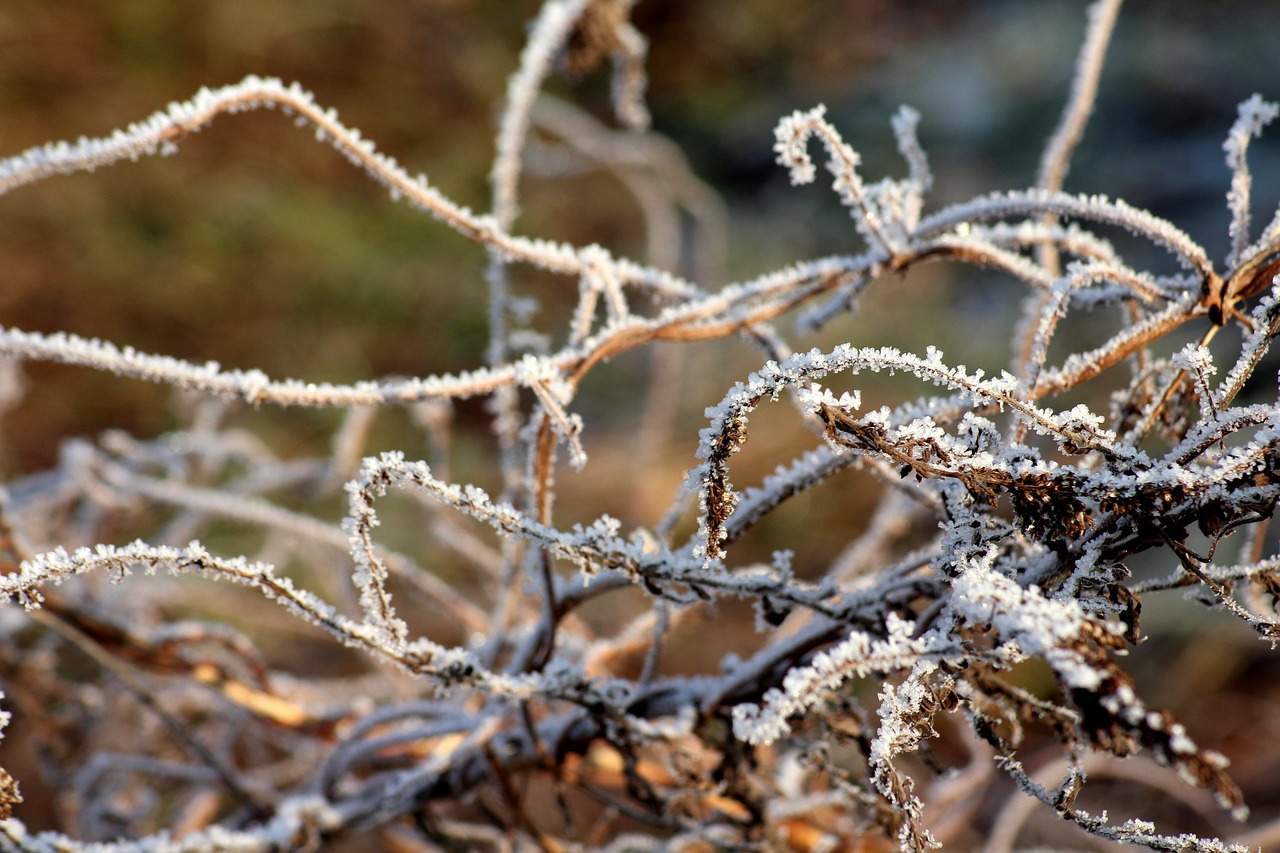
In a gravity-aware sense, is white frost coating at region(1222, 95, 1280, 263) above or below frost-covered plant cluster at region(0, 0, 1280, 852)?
Result: above

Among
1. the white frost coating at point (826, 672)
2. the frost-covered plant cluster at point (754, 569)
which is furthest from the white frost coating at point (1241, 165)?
the white frost coating at point (826, 672)

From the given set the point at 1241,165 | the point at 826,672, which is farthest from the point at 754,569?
the point at 1241,165

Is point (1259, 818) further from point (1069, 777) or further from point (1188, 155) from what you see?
point (1188, 155)

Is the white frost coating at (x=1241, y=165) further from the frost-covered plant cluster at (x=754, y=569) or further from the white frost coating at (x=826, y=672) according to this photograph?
the white frost coating at (x=826, y=672)

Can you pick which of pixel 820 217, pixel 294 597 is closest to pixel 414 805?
pixel 294 597

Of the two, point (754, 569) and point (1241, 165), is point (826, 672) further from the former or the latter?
point (1241, 165)

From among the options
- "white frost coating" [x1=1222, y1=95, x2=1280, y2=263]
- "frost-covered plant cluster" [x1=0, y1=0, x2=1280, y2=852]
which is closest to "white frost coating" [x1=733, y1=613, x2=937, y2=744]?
"frost-covered plant cluster" [x1=0, y1=0, x2=1280, y2=852]

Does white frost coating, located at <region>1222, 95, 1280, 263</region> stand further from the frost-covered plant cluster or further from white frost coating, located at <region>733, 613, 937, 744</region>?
white frost coating, located at <region>733, 613, 937, 744</region>

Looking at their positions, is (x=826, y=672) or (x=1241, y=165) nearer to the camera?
(x=826, y=672)
